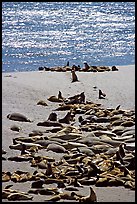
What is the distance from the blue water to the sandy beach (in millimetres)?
2788

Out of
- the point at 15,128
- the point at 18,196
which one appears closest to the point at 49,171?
the point at 18,196

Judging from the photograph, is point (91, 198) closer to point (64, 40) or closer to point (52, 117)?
point (52, 117)

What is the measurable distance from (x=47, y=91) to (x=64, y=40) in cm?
939

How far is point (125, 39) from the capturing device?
20.2 meters

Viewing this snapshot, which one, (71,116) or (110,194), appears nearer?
(110,194)

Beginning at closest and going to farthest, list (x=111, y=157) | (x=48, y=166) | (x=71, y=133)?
(x=48, y=166) < (x=111, y=157) < (x=71, y=133)

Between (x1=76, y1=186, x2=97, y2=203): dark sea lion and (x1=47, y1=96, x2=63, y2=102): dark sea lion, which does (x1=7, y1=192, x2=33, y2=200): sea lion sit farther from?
(x1=47, y1=96, x2=63, y2=102): dark sea lion

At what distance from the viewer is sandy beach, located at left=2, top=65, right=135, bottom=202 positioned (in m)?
8.11

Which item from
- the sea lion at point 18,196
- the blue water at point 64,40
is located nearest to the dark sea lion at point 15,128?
the sea lion at point 18,196

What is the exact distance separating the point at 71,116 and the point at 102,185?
3.10 meters

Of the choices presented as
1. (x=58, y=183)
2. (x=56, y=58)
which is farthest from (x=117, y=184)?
(x=56, y=58)

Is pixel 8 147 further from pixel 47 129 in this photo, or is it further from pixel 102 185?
pixel 102 185

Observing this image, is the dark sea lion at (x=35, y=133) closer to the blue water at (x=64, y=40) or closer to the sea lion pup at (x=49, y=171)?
the sea lion pup at (x=49, y=171)

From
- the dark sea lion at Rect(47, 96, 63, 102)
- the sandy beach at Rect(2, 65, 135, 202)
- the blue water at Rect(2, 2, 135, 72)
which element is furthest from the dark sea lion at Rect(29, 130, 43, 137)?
the blue water at Rect(2, 2, 135, 72)
